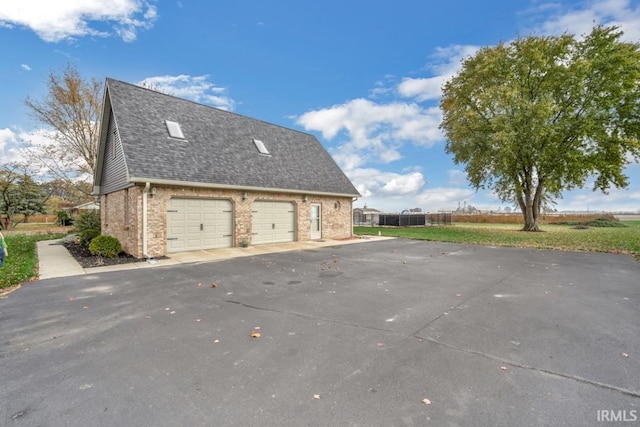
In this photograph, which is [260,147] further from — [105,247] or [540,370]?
[540,370]

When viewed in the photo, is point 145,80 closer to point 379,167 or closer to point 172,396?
point 379,167

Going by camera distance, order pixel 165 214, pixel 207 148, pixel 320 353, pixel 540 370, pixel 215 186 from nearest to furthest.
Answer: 1. pixel 540 370
2. pixel 320 353
3. pixel 165 214
4. pixel 215 186
5. pixel 207 148

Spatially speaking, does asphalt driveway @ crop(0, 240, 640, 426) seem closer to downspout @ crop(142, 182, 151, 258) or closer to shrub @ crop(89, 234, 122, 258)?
downspout @ crop(142, 182, 151, 258)

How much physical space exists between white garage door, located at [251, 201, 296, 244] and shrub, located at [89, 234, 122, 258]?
497 centimetres

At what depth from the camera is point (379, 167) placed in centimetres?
2711

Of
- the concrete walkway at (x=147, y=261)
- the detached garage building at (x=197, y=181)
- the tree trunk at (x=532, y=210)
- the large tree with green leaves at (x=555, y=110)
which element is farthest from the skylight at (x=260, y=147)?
the tree trunk at (x=532, y=210)

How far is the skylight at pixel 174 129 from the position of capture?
39.3ft

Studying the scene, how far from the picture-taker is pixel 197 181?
1095 cm

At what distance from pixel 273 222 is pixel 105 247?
6403mm

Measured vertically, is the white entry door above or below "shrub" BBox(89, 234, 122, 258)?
above

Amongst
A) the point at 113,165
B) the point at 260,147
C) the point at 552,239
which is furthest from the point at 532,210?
the point at 113,165

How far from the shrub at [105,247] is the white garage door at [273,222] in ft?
16.3

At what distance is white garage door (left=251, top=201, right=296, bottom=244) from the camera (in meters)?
13.4

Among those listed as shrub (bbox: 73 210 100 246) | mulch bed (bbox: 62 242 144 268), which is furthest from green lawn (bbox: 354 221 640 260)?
shrub (bbox: 73 210 100 246)
